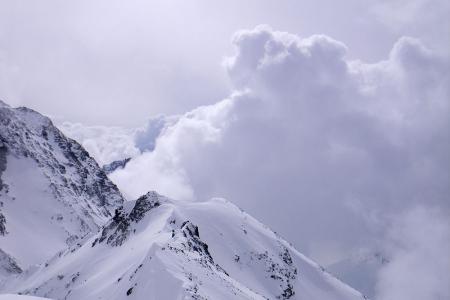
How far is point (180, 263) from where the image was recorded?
68750mm

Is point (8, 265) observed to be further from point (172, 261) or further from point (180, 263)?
point (180, 263)

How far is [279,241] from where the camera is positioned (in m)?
143

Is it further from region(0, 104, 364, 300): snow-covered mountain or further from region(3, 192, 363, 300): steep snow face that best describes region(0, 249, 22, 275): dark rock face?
region(3, 192, 363, 300): steep snow face

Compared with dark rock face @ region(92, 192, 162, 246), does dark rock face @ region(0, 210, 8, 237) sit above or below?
below

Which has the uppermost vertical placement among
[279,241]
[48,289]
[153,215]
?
[279,241]

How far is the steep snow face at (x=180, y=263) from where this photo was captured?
214 feet

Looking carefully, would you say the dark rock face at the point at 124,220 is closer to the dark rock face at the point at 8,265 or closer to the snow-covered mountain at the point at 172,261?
the snow-covered mountain at the point at 172,261

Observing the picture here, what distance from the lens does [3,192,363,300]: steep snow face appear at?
65.4 meters

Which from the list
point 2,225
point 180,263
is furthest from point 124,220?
point 2,225

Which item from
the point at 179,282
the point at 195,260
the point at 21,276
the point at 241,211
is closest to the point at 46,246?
the point at 21,276

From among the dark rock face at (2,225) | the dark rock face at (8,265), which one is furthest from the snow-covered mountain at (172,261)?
the dark rock face at (2,225)

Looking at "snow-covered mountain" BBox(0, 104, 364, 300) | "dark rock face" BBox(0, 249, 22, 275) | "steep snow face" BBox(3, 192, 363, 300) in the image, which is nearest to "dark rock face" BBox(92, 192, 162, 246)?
"steep snow face" BBox(3, 192, 363, 300)

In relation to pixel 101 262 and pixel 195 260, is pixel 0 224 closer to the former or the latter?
pixel 101 262

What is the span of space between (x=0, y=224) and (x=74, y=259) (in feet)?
263
